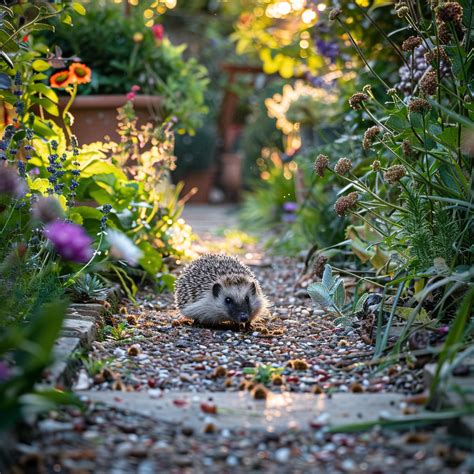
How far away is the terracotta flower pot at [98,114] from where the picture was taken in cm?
601

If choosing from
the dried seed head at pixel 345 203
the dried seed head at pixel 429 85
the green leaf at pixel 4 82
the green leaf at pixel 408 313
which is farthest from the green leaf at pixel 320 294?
the green leaf at pixel 4 82

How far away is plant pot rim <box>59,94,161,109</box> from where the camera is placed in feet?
19.5

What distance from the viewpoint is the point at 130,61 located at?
631 centimetres

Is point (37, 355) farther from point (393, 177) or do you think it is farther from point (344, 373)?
point (393, 177)

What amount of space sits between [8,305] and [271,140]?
27.9ft

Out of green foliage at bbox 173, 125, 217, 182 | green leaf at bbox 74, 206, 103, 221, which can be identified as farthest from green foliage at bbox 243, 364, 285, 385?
green foliage at bbox 173, 125, 217, 182

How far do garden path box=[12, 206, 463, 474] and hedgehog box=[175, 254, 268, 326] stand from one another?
15 cm

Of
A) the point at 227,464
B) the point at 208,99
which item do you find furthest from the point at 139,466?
the point at 208,99

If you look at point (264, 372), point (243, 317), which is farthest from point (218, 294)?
point (264, 372)

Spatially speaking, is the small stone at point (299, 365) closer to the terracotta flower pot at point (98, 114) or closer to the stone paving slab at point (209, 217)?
the terracotta flower pot at point (98, 114)

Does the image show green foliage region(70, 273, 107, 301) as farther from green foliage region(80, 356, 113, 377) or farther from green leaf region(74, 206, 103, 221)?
green foliage region(80, 356, 113, 377)

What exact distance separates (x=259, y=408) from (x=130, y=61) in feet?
14.0

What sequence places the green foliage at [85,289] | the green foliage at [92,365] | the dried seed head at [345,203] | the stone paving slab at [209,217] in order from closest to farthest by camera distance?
1. the green foliage at [92,365]
2. the dried seed head at [345,203]
3. the green foliage at [85,289]
4. the stone paving slab at [209,217]

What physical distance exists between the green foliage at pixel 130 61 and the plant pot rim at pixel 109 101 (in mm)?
122
